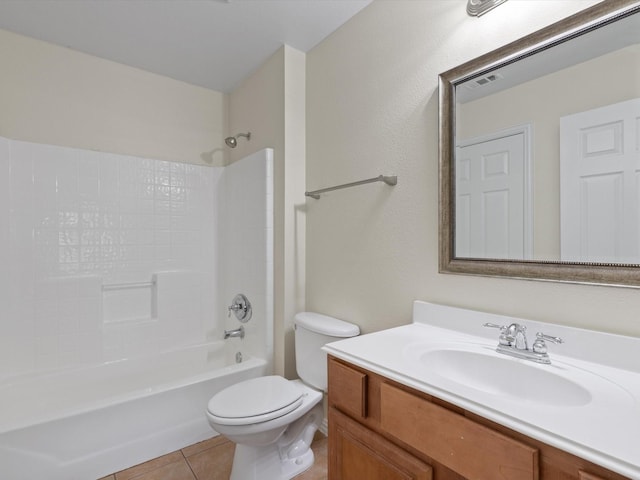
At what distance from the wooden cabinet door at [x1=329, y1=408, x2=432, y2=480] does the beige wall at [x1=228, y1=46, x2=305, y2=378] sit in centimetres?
100

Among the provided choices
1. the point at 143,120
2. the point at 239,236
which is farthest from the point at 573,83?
the point at 143,120

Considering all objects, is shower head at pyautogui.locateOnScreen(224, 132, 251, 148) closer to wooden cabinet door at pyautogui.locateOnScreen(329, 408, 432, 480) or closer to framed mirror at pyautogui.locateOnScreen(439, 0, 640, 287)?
framed mirror at pyautogui.locateOnScreen(439, 0, 640, 287)

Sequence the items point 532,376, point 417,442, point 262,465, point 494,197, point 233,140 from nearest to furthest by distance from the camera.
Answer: point 417,442 → point 532,376 → point 494,197 → point 262,465 → point 233,140

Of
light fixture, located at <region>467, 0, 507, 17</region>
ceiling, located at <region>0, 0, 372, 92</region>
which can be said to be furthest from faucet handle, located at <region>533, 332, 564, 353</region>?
ceiling, located at <region>0, 0, 372, 92</region>

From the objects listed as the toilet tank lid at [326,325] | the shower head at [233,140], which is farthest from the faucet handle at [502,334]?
the shower head at [233,140]

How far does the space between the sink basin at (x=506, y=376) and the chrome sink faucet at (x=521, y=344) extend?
0.07 feet

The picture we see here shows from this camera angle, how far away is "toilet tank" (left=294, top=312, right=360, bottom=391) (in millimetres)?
1664

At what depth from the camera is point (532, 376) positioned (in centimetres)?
94

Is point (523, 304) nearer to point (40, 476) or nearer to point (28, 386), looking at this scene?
point (40, 476)

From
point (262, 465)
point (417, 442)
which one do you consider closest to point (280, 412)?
point (262, 465)

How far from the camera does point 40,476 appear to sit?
56.6 inches

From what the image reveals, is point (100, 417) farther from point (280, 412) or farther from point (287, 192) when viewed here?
point (287, 192)

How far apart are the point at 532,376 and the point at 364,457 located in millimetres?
545

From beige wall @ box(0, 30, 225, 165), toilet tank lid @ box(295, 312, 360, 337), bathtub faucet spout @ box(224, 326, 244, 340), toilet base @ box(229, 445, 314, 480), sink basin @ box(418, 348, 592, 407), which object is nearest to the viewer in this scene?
sink basin @ box(418, 348, 592, 407)
